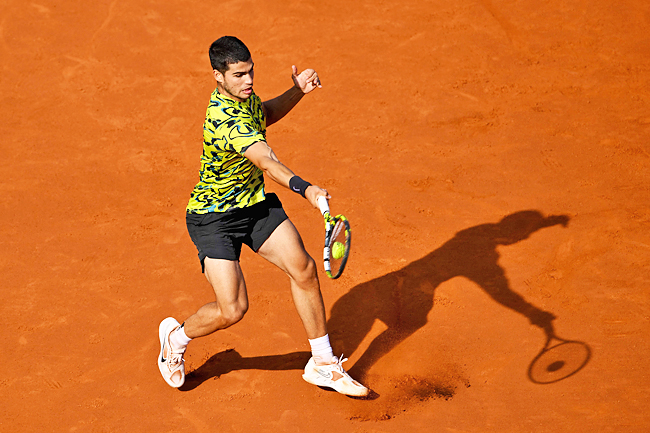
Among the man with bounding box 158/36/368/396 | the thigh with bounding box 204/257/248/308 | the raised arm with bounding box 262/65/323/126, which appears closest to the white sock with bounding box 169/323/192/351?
the man with bounding box 158/36/368/396

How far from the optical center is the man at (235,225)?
4.38 m

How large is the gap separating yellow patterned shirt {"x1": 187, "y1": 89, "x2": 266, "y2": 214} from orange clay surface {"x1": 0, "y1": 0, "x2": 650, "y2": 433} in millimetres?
1447

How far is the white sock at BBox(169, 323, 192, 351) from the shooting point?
4957 mm

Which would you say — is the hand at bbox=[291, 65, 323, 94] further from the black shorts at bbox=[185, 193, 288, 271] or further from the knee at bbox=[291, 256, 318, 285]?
the knee at bbox=[291, 256, 318, 285]

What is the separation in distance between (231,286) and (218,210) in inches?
21.4

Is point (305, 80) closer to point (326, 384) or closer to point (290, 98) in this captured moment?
point (290, 98)

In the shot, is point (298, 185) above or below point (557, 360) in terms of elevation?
above

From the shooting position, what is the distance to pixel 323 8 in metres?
9.97

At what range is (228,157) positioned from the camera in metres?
4.48

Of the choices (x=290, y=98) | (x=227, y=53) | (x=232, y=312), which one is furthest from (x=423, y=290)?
(x=227, y=53)

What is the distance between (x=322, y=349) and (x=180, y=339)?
3.52 ft

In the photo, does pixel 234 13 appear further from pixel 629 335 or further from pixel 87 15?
pixel 629 335

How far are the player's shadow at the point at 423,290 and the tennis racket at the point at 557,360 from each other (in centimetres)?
20

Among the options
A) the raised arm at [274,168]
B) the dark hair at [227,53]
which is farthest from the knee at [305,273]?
the dark hair at [227,53]
